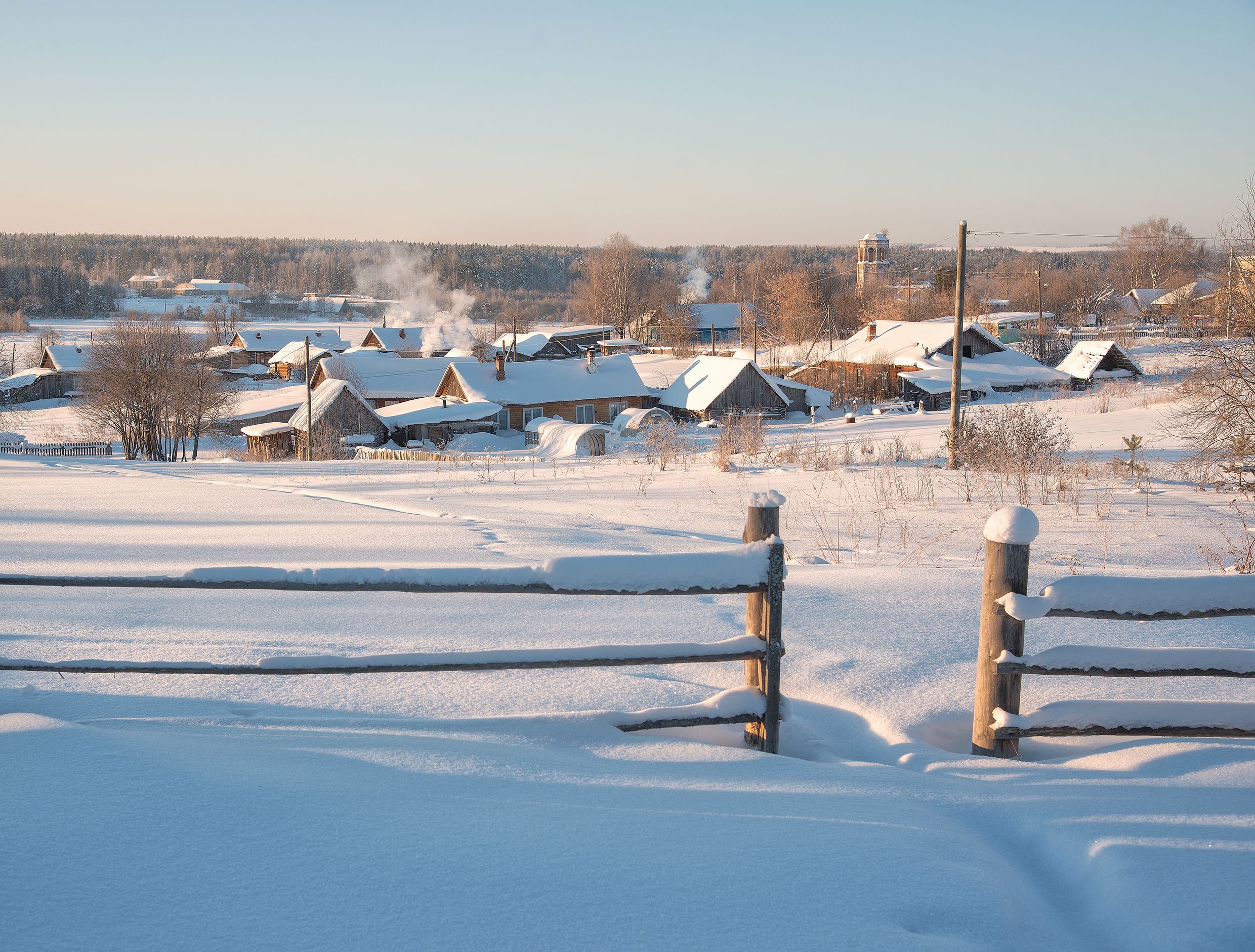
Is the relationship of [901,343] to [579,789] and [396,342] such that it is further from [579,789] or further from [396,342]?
[396,342]


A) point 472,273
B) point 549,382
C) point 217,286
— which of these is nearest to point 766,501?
point 549,382

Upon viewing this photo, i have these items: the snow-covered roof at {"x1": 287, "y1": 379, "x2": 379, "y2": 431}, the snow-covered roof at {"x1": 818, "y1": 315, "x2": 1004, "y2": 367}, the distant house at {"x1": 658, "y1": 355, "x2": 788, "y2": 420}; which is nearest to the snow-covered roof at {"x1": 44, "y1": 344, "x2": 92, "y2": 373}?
the snow-covered roof at {"x1": 287, "y1": 379, "x2": 379, "y2": 431}

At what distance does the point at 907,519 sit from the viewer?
8.97m

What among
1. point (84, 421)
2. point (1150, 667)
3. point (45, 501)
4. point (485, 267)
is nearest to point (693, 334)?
point (84, 421)

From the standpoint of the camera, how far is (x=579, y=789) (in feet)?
8.98

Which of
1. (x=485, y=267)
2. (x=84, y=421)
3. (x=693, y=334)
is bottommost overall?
(x=84, y=421)

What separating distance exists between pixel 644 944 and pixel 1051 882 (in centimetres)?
135

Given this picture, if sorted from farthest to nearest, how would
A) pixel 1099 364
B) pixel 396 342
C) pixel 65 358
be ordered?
pixel 396 342 → pixel 65 358 → pixel 1099 364

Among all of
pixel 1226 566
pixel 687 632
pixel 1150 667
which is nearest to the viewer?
pixel 1150 667

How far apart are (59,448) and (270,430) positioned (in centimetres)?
868

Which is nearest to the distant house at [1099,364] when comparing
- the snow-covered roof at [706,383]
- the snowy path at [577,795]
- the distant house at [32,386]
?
the snow-covered roof at [706,383]

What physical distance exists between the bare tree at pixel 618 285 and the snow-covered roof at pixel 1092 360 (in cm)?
6388

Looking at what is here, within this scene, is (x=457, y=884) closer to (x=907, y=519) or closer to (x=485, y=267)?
(x=907, y=519)

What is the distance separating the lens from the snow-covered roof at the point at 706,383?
43.7 metres
